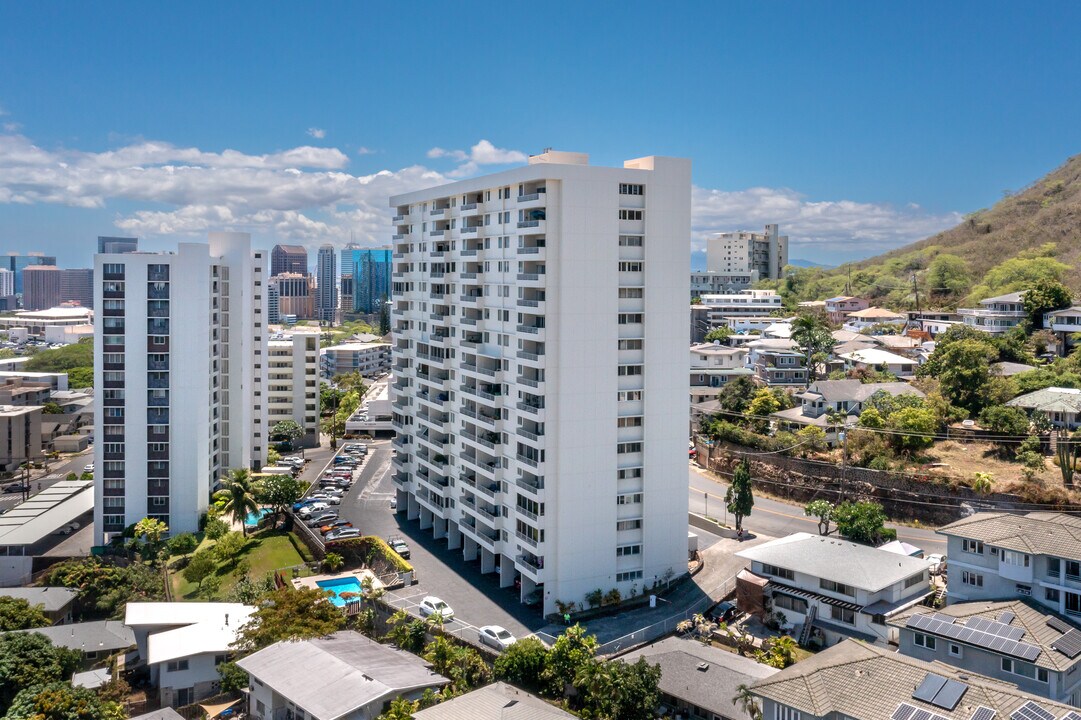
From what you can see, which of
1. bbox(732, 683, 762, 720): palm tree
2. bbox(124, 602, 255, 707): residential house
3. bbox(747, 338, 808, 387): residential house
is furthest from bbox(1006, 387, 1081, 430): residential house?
bbox(124, 602, 255, 707): residential house

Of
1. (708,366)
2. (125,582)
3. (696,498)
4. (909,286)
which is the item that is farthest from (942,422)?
(909,286)

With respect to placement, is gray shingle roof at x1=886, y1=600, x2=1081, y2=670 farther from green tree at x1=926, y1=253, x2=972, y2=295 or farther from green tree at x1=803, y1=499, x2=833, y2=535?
green tree at x1=926, y1=253, x2=972, y2=295

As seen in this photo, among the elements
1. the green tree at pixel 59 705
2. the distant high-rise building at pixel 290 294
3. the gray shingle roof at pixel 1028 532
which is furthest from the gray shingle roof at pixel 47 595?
the distant high-rise building at pixel 290 294

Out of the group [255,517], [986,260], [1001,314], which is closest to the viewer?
[255,517]

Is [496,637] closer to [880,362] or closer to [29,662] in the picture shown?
[29,662]

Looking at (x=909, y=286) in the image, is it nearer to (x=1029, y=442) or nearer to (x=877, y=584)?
(x=1029, y=442)

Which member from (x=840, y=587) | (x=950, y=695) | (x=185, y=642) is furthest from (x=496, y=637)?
(x=950, y=695)
